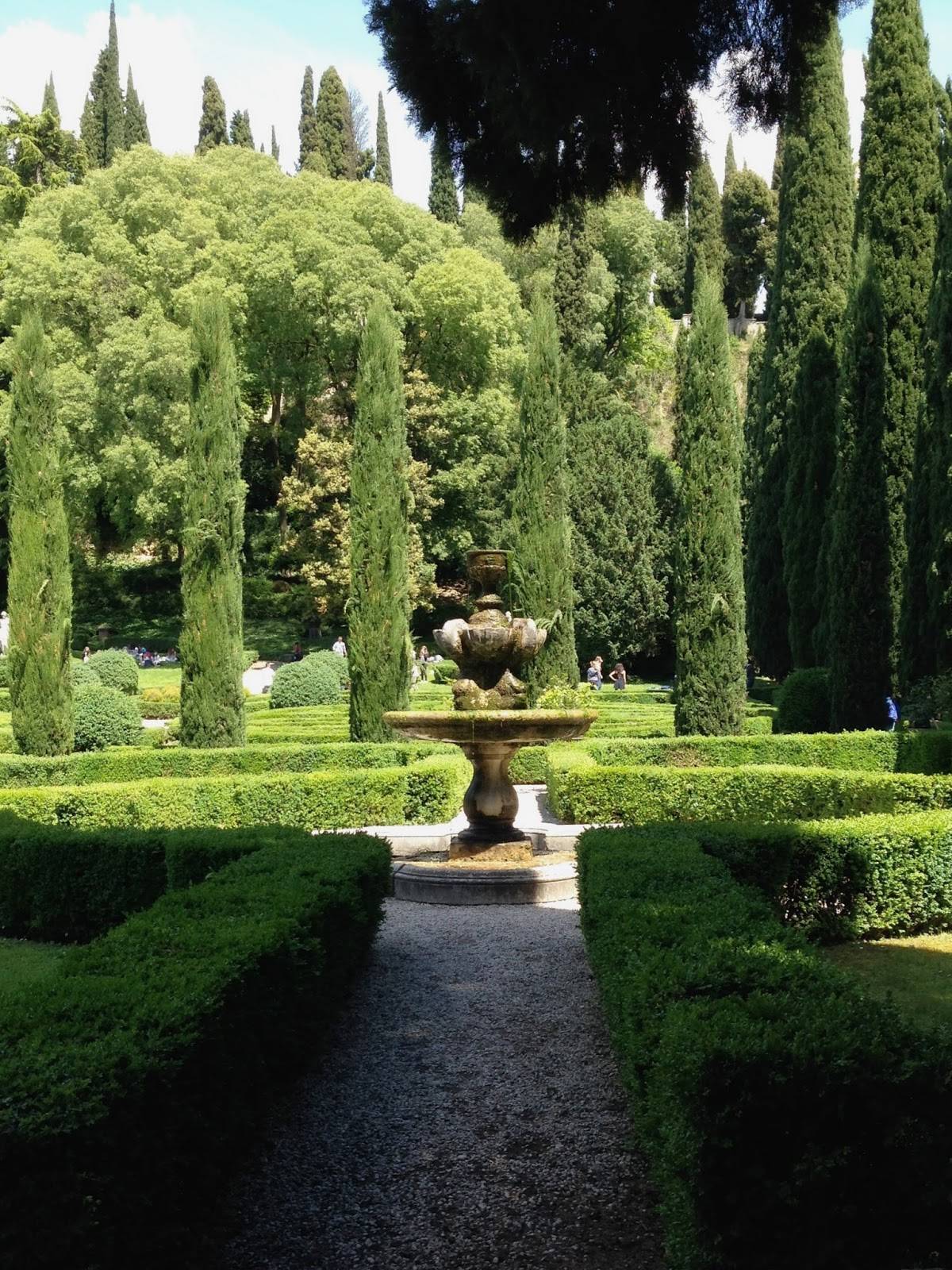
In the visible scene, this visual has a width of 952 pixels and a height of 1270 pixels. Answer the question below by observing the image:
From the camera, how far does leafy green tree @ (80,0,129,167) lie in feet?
195

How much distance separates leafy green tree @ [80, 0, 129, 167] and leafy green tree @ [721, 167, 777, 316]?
32.1 m

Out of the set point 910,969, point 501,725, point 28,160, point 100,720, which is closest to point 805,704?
point 501,725

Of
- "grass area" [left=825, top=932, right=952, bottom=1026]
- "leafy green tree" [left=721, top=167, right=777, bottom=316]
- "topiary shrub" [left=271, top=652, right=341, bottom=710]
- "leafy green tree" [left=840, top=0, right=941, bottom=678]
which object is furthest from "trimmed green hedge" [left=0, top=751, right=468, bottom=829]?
"leafy green tree" [left=721, top=167, right=777, bottom=316]

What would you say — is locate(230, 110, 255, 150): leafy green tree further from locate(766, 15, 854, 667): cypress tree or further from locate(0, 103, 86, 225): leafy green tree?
locate(766, 15, 854, 667): cypress tree

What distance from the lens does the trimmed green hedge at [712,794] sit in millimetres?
11070

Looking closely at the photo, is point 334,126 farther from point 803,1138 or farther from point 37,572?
point 803,1138

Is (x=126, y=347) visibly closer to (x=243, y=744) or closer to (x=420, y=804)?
(x=243, y=744)

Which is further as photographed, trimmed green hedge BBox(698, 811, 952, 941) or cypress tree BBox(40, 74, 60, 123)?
cypress tree BBox(40, 74, 60, 123)

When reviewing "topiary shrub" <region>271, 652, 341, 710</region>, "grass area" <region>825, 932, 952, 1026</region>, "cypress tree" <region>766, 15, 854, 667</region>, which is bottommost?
"grass area" <region>825, 932, 952, 1026</region>

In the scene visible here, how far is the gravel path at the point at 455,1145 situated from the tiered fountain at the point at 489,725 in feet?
9.20

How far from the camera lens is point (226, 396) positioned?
1664cm

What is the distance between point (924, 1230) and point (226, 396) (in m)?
15.4

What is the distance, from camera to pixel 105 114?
60.7 m

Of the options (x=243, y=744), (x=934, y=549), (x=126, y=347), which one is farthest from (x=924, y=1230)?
(x=126, y=347)
